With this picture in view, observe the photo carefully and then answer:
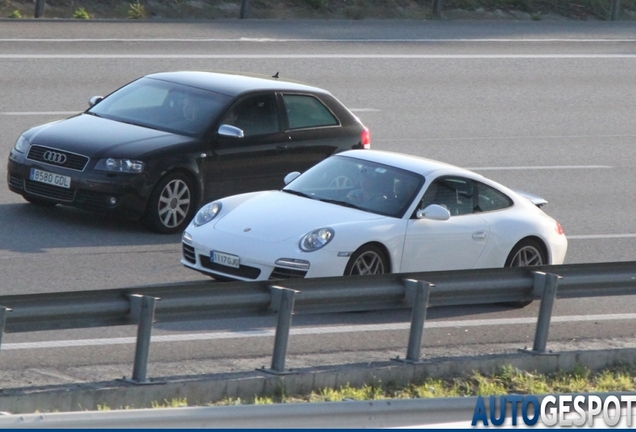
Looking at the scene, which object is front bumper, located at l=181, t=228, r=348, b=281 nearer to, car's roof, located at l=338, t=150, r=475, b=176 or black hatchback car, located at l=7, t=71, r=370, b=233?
car's roof, located at l=338, t=150, r=475, b=176

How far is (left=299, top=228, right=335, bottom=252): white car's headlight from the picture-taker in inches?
409

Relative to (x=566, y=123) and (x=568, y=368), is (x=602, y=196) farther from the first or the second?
(x=568, y=368)

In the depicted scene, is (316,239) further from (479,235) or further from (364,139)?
(364,139)

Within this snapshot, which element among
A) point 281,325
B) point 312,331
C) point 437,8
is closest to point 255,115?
point 312,331

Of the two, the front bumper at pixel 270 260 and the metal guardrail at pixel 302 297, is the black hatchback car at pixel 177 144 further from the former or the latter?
the metal guardrail at pixel 302 297

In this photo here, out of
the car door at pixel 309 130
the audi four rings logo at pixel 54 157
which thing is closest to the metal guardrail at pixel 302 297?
the audi four rings logo at pixel 54 157

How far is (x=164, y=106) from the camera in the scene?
13.9 metres

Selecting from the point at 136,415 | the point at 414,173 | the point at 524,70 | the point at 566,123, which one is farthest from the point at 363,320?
the point at 524,70

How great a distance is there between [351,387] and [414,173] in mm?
3749

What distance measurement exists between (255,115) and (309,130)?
722 millimetres

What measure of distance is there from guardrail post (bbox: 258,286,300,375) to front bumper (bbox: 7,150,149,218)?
4944mm

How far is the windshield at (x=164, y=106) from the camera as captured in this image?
13625mm

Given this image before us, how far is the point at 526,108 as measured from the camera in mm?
21828

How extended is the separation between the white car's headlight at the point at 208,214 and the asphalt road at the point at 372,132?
62 centimetres
